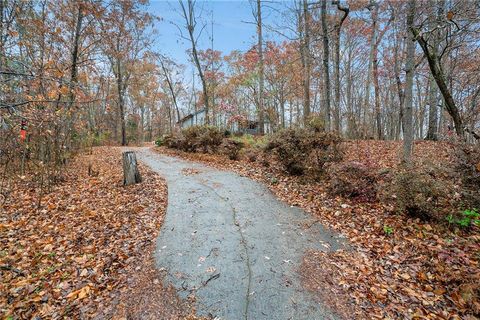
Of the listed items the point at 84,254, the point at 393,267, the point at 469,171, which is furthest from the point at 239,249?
the point at 469,171

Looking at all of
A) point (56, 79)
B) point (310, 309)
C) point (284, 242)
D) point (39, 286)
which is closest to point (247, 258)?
point (284, 242)

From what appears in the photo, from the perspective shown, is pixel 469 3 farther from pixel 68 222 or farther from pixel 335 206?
pixel 68 222

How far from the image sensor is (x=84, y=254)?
3.56 metres

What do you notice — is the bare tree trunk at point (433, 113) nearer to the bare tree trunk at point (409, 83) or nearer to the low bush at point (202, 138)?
the bare tree trunk at point (409, 83)

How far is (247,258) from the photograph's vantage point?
3246mm

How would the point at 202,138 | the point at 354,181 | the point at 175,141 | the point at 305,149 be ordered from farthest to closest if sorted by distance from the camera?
the point at 175,141
the point at 202,138
the point at 305,149
the point at 354,181

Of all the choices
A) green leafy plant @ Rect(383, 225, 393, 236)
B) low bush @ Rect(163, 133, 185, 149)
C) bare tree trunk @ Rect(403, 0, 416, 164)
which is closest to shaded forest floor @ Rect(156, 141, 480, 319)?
green leafy plant @ Rect(383, 225, 393, 236)

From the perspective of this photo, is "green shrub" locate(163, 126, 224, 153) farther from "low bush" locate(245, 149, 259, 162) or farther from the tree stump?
the tree stump

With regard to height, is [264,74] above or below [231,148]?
above

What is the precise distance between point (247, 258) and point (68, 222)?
3.73 meters

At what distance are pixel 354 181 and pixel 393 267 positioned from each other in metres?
2.03

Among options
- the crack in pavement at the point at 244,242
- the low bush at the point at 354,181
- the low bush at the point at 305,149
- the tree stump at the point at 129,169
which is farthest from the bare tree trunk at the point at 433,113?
the tree stump at the point at 129,169

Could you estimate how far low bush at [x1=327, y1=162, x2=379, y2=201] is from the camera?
4.68 m

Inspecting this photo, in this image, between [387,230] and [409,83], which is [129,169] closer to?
[387,230]
